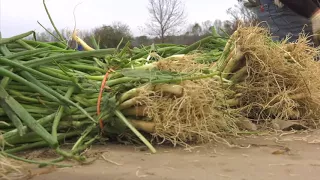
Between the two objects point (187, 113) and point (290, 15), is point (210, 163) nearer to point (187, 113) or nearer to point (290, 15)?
point (187, 113)

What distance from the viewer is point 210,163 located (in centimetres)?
207

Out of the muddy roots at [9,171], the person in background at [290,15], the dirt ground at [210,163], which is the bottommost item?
the dirt ground at [210,163]

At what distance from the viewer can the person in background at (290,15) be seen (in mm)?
4402

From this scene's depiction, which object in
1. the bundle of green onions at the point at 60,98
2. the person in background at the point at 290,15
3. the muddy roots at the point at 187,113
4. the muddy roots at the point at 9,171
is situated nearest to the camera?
the muddy roots at the point at 9,171

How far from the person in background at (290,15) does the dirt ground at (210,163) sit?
2.14 m

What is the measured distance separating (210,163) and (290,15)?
298 centimetres

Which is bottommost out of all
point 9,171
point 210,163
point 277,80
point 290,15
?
point 210,163

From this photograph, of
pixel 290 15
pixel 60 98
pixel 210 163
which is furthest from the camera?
pixel 290 15

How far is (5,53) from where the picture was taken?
2629 mm

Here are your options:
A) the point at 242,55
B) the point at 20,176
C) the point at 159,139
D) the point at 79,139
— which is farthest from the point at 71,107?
the point at 242,55

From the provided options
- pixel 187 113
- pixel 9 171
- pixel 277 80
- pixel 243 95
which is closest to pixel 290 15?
pixel 277 80

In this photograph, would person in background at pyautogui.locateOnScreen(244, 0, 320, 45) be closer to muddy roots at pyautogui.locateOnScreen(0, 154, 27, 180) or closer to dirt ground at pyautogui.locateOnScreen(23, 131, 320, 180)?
dirt ground at pyautogui.locateOnScreen(23, 131, 320, 180)

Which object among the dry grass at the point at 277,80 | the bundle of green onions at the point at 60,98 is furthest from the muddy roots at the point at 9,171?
the dry grass at the point at 277,80

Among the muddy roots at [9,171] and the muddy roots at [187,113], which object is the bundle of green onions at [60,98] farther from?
the muddy roots at [9,171]
